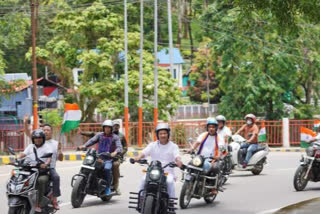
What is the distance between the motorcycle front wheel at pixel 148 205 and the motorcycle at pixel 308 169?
6.48 metres

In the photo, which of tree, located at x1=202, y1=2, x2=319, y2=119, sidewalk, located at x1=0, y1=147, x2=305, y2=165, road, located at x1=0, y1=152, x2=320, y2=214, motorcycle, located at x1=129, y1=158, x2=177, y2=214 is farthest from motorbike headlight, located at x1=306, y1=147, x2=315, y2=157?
tree, located at x1=202, y1=2, x2=319, y2=119

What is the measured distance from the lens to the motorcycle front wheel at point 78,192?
44.0ft

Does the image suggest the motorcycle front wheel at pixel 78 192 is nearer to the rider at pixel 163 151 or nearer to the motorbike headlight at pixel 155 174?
the rider at pixel 163 151

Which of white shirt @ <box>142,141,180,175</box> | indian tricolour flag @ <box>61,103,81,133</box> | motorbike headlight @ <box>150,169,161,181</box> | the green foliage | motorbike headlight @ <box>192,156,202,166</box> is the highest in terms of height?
the green foliage

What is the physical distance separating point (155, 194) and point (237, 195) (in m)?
5.60

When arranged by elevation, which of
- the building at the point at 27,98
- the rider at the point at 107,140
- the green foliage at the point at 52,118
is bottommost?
the rider at the point at 107,140

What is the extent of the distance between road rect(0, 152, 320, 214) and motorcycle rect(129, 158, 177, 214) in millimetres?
2369

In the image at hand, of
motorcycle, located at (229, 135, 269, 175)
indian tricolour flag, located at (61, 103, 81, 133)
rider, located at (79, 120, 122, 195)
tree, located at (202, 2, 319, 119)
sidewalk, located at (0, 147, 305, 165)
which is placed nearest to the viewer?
rider, located at (79, 120, 122, 195)

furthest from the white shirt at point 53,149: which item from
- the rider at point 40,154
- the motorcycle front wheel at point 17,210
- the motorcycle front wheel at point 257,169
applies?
the motorcycle front wheel at point 257,169

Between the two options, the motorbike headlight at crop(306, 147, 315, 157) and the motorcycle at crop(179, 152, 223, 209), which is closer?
the motorcycle at crop(179, 152, 223, 209)

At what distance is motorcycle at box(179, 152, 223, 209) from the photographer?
13.5 m

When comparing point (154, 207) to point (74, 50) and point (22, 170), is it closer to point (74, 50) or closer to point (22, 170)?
point (22, 170)

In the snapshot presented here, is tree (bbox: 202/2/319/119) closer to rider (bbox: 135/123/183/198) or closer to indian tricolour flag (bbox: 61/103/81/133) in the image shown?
indian tricolour flag (bbox: 61/103/81/133)

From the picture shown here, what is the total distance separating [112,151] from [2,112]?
110 feet
